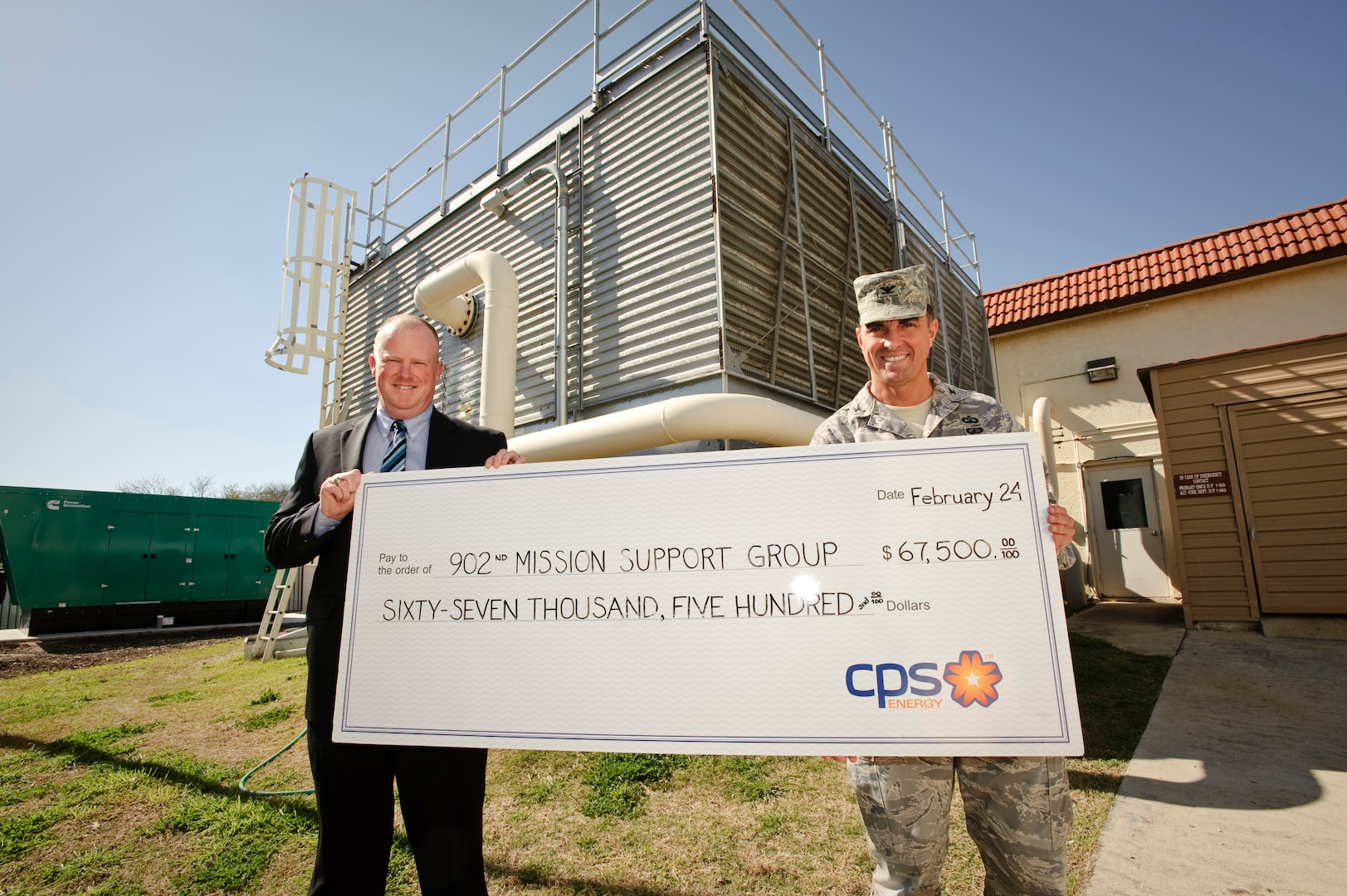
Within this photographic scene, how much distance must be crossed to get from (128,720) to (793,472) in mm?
6991

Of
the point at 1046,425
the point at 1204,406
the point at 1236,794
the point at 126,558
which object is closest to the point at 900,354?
the point at 1236,794

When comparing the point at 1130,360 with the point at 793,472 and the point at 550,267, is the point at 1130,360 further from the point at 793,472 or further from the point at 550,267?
the point at 793,472

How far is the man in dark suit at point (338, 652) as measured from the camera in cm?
168

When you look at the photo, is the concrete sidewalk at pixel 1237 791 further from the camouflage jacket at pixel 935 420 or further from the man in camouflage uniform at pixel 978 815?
the camouflage jacket at pixel 935 420

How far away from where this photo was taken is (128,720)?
5398mm

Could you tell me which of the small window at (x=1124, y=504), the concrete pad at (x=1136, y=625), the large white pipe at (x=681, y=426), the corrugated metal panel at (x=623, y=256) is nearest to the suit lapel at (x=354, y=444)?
the large white pipe at (x=681, y=426)

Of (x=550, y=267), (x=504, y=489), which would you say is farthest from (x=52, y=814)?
(x=550, y=267)

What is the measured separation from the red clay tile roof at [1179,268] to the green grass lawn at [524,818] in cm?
859

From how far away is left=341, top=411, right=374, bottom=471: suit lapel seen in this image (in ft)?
6.57

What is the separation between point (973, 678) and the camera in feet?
5.16

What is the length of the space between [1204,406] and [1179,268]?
4.69m

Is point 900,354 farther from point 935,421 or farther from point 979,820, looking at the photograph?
point 979,820

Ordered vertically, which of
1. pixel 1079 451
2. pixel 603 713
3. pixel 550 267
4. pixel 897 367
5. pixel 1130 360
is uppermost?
pixel 550 267

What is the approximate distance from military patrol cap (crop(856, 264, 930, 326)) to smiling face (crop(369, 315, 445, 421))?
146 cm
